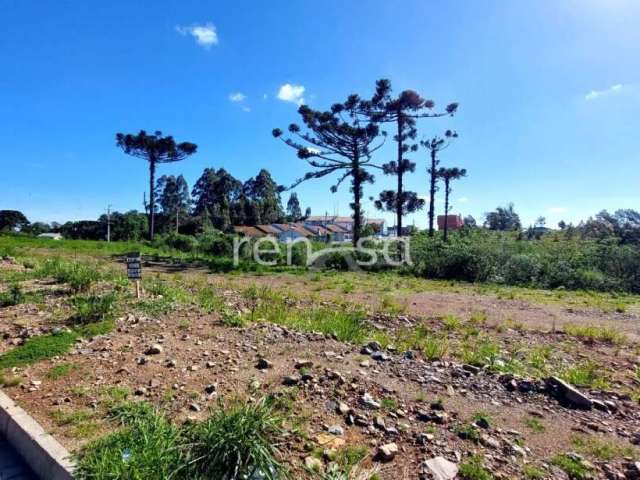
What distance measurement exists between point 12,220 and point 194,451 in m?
45.4

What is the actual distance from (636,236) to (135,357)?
58.3ft

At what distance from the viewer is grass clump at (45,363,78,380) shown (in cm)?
304

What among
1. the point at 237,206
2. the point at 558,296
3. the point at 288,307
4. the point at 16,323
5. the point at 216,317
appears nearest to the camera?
the point at 16,323

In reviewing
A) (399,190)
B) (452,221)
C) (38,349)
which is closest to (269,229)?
(452,221)

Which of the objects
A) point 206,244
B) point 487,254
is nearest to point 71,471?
point 487,254

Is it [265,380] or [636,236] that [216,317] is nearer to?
[265,380]

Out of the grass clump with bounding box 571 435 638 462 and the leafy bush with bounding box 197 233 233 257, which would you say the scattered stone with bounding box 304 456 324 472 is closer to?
the grass clump with bounding box 571 435 638 462

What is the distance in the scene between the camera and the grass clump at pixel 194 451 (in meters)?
1.75

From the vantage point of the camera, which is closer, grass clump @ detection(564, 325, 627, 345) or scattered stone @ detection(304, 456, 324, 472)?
scattered stone @ detection(304, 456, 324, 472)

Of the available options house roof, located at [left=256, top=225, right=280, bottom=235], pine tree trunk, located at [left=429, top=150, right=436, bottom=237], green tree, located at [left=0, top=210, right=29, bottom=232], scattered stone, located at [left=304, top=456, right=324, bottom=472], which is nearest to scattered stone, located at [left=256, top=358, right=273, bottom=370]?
scattered stone, located at [left=304, top=456, right=324, bottom=472]

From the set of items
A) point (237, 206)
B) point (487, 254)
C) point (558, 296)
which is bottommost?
point (558, 296)

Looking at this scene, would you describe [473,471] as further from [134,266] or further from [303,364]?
[134,266]

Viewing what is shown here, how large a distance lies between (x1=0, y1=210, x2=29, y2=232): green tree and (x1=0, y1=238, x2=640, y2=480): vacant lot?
3944 centimetres

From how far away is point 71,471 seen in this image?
1.84 meters
